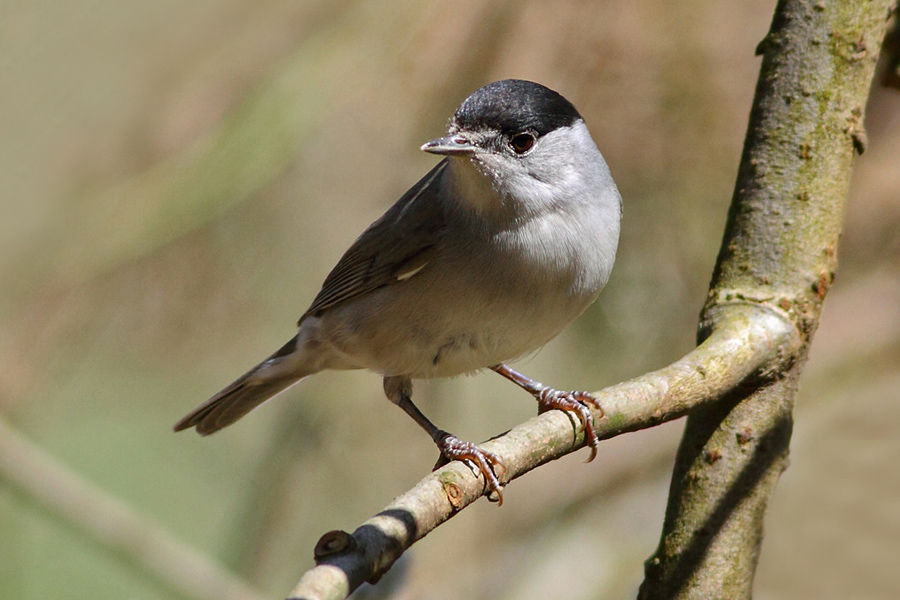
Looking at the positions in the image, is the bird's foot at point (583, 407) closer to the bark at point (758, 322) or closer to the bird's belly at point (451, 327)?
the bark at point (758, 322)

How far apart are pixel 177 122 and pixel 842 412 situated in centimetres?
320

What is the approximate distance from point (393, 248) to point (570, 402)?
3.85 feet

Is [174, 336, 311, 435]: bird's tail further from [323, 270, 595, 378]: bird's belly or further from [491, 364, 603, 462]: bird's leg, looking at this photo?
[491, 364, 603, 462]: bird's leg

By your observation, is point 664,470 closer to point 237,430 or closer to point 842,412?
point 842,412

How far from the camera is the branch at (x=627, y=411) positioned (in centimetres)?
194

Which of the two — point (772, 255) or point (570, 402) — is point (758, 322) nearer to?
point (772, 255)

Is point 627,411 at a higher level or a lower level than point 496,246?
lower

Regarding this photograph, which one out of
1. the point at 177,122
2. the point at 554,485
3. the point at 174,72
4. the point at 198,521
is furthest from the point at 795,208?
the point at 198,521

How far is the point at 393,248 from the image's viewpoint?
147 inches

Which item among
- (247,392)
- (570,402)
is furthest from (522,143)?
(247,392)

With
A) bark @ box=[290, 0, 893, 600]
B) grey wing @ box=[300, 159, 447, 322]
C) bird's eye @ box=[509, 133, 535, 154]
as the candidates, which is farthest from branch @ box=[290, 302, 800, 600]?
grey wing @ box=[300, 159, 447, 322]

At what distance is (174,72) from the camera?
15.7ft

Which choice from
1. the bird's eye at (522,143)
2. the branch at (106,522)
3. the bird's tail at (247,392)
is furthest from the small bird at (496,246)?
the branch at (106,522)

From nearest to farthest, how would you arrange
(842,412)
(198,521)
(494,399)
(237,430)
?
(842,412) → (494,399) → (237,430) → (198,521)
